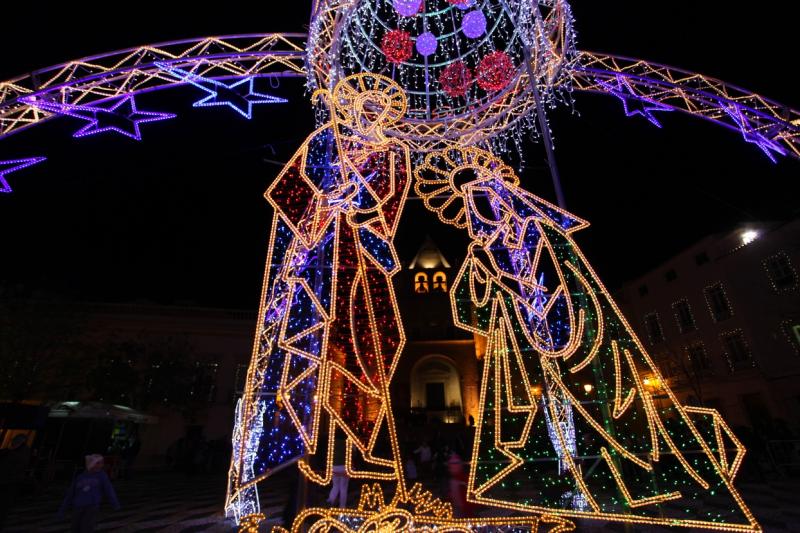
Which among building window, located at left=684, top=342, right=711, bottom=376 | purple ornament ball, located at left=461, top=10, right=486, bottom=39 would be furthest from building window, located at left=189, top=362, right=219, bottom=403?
building window, located at left=684, top=342, right=711, bottom=376

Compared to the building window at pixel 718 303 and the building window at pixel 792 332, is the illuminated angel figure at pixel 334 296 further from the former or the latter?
the building window at pixel 718 303

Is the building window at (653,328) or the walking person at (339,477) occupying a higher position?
the building window at (653,328)

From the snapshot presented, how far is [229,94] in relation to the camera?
328 inches

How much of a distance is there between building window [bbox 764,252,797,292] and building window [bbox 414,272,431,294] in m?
21.0

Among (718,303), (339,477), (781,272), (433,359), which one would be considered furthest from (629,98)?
(433,359)

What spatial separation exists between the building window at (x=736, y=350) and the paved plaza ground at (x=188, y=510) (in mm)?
11248

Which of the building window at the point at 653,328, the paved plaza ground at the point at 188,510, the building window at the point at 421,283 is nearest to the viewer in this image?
the paved plaza ground at the point at 188,510

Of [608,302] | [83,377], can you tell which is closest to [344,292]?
[608,302]

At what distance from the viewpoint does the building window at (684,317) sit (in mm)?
21797

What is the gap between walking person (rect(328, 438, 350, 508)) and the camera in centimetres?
634

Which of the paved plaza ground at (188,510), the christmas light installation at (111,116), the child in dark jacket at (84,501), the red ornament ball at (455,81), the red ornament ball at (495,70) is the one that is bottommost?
the paved plaza ground at (188,510)

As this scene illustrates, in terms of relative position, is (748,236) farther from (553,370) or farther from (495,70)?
(553,370)

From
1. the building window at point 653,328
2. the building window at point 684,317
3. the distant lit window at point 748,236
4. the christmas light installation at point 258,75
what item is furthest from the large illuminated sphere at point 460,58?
the building window at point 653,328

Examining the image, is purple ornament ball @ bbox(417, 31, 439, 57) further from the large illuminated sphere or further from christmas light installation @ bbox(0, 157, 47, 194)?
christmas light installation @ bbox(0, 157, 47, 194)
